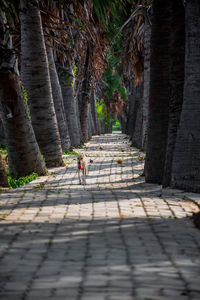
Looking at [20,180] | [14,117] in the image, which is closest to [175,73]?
[14,117]

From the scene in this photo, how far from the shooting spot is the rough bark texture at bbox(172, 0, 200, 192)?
7648mm

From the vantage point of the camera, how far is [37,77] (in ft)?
40.9

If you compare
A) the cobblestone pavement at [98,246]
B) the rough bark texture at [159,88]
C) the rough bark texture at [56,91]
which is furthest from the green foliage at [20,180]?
the rough bark texture at [56,91]

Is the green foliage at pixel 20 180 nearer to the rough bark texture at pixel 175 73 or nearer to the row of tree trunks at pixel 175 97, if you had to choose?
the row of tree trunks at pixel 175 97

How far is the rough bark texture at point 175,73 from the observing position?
8406 millimetres

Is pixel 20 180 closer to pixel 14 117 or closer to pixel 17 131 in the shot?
pixel 17 131

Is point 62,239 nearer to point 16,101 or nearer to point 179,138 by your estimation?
point 179,138

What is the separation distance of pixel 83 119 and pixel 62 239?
80.0 ft

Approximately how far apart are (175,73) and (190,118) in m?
1.24

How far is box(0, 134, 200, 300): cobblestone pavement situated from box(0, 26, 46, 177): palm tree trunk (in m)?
2.94

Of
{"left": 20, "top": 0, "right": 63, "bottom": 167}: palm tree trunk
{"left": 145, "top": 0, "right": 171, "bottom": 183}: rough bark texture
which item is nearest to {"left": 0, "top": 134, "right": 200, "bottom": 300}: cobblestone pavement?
{"left": 145, "top": 0, "right": 171, "bottom": 183}: rough bark texture

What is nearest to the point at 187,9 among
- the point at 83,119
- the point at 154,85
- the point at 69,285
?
the point at 154,85

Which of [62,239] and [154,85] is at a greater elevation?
[154,85]

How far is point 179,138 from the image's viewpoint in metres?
7.89
